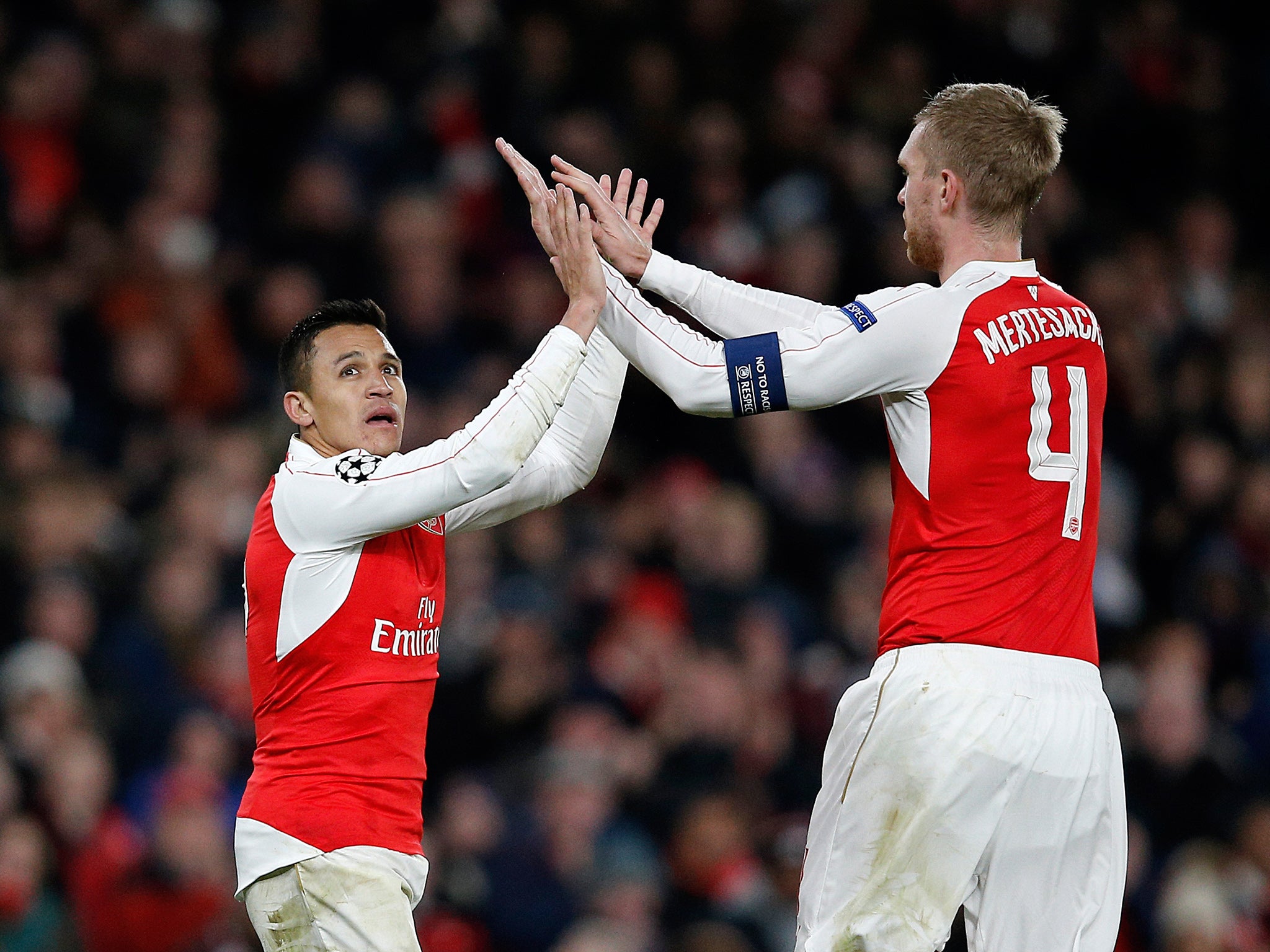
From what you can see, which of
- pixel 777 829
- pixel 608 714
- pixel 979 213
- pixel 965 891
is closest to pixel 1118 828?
pixel 965 891

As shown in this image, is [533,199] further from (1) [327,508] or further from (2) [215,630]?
(2) [215,630]

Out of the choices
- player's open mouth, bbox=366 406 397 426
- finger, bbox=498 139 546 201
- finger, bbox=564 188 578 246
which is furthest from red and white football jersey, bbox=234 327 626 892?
finger, bbox=498 139 546 201

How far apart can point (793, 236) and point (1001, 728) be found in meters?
6.78

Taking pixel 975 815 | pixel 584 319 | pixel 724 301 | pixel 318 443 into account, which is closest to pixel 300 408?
pixel 318 443

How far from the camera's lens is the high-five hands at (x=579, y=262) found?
4.55 meters

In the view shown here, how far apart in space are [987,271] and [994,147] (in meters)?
0.31

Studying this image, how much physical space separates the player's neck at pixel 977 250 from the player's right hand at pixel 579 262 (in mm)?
924

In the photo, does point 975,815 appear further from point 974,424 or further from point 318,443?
point 318,443

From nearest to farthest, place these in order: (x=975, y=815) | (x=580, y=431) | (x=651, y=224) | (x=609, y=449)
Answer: (x=975, y=815) → (x=651, y=224) → (x=580, y=431) → (x=609, y=449)

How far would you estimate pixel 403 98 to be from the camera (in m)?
10.9

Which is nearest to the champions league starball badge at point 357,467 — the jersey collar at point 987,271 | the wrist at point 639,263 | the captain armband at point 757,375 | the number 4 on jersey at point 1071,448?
the wrist at point 639,263

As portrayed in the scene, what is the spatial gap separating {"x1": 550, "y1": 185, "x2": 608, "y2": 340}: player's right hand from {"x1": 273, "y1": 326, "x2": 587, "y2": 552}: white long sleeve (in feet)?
0.19

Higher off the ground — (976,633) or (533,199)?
(533,199)

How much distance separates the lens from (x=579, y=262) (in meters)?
4.56
